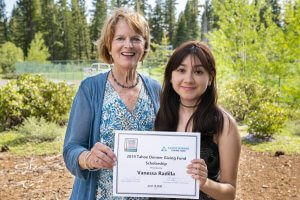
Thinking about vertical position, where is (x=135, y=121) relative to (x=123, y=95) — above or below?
below

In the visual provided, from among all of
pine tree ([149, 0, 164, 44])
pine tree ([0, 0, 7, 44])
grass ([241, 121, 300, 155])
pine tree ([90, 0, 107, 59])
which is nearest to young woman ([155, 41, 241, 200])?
grass ([241, 121, 300, 155])

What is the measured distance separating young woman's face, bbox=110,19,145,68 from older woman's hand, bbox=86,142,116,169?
2.07ft

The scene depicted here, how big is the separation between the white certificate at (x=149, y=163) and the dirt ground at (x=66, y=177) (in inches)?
148

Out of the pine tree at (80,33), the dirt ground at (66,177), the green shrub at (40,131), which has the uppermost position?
the pine tree at (80,33)

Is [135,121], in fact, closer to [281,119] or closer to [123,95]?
[123,95]

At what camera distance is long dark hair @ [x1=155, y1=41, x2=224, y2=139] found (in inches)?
81.4

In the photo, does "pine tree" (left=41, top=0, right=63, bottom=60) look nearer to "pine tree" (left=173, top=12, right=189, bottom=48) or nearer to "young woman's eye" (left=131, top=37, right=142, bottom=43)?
"pine tree" (left=173, top=12, right=189, bottom=48)

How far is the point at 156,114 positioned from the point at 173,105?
0.45 feet

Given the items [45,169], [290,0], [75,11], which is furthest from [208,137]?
[75,11]

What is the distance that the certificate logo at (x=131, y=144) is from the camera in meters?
1.93

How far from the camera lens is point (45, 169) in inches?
271

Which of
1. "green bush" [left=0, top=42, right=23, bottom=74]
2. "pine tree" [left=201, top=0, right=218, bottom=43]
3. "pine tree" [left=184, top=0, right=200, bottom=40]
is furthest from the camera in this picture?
"pine tree" [left=184, top=0, right=200, bottom=40]

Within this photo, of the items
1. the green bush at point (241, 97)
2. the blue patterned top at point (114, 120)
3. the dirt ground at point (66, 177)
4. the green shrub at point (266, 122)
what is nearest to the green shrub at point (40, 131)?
the dirt ground at point (66, 177)

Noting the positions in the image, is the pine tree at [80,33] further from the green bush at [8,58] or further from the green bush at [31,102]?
the green bush at [31,102]
